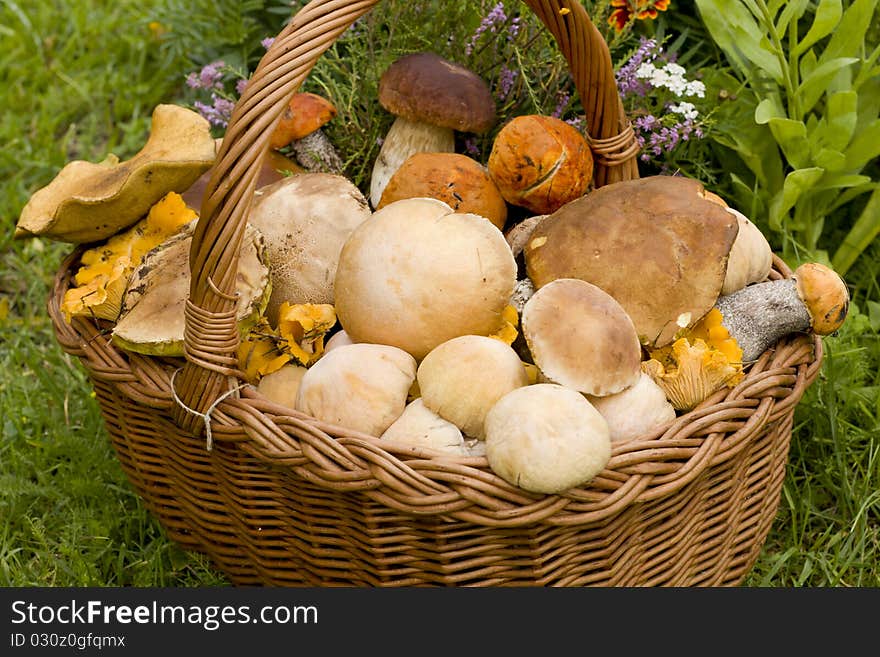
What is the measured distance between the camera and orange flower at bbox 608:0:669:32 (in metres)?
2.60

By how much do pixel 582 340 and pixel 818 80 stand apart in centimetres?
136

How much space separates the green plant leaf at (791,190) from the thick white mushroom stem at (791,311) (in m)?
0.71

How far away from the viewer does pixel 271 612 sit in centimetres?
186

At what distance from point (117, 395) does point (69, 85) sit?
256 cm

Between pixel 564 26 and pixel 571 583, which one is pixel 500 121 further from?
pixel 571 583

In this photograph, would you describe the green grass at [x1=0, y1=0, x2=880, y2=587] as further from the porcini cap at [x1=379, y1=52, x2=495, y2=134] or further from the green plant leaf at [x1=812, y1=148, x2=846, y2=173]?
the green plant leaf at [x1=812, y1=148, x2=846, y2=173]

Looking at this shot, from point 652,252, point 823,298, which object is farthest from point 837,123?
point 652,252

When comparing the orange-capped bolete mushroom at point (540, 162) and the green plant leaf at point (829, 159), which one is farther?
the green plant leaf at point (829, 159)

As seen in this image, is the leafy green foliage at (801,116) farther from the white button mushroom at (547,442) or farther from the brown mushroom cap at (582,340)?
the white button mushroom at (547,442)

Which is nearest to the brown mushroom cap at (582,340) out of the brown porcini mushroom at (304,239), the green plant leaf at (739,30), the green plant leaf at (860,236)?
the brown porcini mushroom at (304,239)

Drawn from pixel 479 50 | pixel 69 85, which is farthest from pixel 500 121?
pixel 69 85

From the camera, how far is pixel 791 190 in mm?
2699

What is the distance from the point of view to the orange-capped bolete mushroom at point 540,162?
2.26 m

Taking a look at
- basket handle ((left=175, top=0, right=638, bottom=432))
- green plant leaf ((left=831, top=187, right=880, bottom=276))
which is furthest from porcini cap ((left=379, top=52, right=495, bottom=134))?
green plant leaf ((left=831, top=187, right=880, bottom=276))
